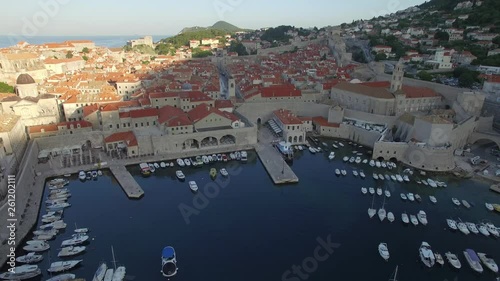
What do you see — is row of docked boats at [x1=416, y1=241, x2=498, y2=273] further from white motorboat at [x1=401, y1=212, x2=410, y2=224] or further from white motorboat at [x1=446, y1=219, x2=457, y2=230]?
white motorboat at [x1=401, y1=212, x2=410, y2=224]

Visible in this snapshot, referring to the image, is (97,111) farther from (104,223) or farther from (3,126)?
(104,223)

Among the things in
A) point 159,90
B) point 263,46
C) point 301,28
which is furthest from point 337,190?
point 301,28

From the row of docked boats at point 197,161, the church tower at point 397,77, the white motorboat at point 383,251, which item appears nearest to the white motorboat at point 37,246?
the row of docked boats at point 197,161

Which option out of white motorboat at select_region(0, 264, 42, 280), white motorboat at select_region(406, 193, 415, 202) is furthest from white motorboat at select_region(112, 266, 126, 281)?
white motorboat at select_region(406, 193, 415, 202)

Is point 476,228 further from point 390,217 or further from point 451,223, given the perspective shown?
point 390,217

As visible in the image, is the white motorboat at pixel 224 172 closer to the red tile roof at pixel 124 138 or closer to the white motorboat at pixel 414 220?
the red tile roof at pixel 124 138
